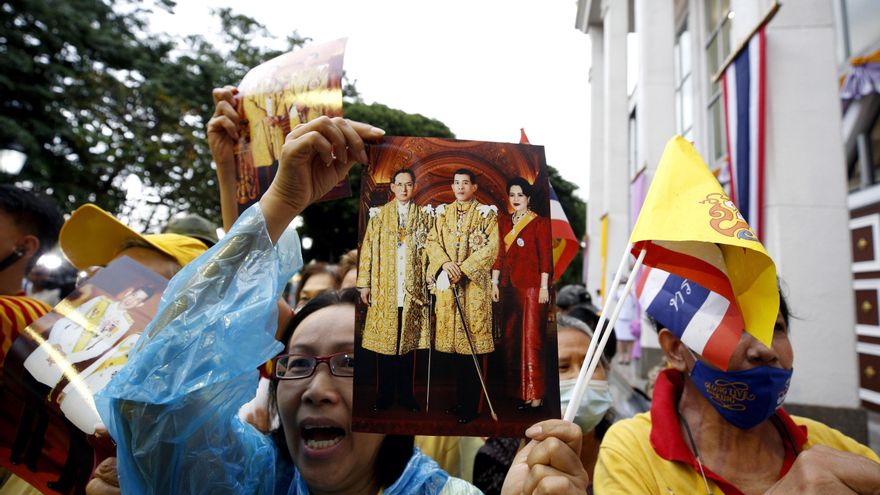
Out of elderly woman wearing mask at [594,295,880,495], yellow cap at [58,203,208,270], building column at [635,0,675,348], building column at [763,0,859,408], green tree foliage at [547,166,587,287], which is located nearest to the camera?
elderly woman wearing mask at [594,295,880,495]

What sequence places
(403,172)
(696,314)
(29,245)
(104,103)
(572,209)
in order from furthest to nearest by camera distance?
1. (572,209)
2. (104,103)
3. (29,245)
4. (696,314)
5. (403,172)

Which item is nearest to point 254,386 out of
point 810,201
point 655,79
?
point 810,201

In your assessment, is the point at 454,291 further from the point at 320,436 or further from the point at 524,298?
the point at 320,436

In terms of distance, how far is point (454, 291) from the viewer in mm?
Result: 1366

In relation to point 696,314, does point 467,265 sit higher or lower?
higher

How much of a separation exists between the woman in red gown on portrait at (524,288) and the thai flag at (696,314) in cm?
59

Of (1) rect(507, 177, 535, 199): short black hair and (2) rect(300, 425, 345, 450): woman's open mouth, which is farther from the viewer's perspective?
(2) rect(300, 425, 345, 450): woman's open mouth

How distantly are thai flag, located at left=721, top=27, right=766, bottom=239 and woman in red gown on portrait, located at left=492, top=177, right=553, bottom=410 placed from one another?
13.1 feet

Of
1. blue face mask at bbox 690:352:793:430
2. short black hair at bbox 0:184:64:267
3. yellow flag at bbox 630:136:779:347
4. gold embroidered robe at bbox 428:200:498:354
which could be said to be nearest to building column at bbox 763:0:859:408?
blue face mask at bbox 690:352:793:430

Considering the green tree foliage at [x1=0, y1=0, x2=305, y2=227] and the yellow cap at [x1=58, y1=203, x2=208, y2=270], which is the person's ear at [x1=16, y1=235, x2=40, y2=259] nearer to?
the yellow cap at [x1=58, y1=203, x2=208, y2=270]

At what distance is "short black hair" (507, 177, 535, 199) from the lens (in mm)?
1431

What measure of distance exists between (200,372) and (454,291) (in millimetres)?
661

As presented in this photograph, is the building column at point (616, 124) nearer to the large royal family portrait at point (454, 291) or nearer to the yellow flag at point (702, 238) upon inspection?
the yellow flag at point (702, 238)

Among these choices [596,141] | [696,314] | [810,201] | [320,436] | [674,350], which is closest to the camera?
[320,436]
